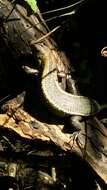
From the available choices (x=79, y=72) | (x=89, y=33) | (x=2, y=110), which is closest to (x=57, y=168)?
(x=2, y=110)

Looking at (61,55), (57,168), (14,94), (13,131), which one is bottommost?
(57,168)

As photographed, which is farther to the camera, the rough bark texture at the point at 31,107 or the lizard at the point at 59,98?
the lizard at the point at 59,98

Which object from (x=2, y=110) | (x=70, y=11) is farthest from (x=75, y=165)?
(x=70, y=11)

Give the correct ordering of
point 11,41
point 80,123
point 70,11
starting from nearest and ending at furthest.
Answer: point 11,41, point 80,123, point 70,11

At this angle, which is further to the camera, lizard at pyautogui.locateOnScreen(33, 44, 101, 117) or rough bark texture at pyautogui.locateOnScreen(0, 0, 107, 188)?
lizard at pyautogui.locateOnScreen(33, 44, 101, 117)

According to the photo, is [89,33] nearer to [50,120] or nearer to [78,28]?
[78,28]

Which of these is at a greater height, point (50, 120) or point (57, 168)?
point (50, 120)

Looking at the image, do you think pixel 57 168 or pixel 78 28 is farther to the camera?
pixel 78 28

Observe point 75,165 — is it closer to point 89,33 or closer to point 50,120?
point 50,120

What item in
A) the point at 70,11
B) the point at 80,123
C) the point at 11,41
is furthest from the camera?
the point at 70,11
